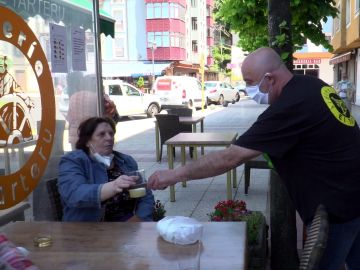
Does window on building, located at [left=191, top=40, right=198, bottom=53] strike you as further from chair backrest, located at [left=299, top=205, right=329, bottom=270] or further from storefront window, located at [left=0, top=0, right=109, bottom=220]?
chair backrest, located at [left=299, top=205, right=329, bottom=270]

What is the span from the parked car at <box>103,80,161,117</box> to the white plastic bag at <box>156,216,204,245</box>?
17.6 metres

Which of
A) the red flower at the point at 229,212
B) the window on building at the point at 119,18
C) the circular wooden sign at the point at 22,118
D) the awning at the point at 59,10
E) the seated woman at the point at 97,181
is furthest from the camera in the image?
the window on building at the point at 119,18

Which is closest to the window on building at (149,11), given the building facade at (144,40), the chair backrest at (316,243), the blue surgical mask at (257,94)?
the building facade at (144,40)

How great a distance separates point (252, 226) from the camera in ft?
13.3

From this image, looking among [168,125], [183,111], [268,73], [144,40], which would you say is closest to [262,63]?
[268,73]

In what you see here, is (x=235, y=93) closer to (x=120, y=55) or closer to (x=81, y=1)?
(x=120, y=55)

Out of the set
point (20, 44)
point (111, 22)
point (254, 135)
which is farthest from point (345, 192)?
point (111, 22)

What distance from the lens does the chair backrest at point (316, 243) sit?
1.79 meters

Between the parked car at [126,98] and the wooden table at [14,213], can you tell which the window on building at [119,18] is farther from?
the wooden table at [14,213]

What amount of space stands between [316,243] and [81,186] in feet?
5.43

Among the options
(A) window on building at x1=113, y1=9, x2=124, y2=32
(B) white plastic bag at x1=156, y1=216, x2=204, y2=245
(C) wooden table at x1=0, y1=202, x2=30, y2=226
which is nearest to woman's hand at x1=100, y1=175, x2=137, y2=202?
(B) white plastic bag at x1=156, y1=216, x2=204, y2=245

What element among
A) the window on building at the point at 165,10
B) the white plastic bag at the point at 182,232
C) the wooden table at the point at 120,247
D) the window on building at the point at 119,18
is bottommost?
the wooden table at the point at 120,247

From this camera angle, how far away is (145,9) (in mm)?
46938

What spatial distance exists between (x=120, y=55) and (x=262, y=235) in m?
43.0
